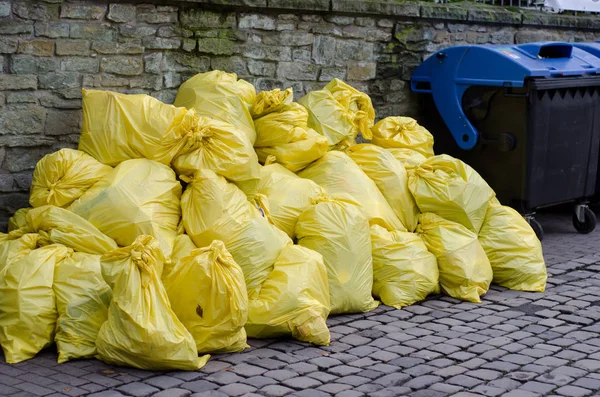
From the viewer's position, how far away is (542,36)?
30.0ft

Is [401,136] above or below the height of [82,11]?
below

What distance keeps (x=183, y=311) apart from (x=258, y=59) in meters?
2.71

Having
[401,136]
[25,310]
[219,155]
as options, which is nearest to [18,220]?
[25,310]

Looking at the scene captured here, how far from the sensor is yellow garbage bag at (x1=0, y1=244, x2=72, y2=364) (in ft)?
14.2

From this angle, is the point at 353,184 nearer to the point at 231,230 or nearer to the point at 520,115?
the point at 231,230

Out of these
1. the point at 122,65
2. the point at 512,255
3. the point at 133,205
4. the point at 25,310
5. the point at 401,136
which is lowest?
the point at 512,255

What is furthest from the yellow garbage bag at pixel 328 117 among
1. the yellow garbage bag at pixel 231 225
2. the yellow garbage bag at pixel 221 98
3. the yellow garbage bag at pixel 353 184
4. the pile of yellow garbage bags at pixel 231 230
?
the yellow garbage bag at pixel 231 225

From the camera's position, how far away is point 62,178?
4984mm

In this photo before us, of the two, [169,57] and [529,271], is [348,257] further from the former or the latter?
[169,57]

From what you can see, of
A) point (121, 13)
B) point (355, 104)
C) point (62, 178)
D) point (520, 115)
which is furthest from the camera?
point (520, 115)

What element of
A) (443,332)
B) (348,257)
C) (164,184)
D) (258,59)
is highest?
(258,59)

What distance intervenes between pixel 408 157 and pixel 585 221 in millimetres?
2293

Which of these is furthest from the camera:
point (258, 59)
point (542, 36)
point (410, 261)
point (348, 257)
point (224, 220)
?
point (542, 36)

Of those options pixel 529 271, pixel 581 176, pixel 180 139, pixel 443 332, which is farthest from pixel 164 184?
pixel 581 176
